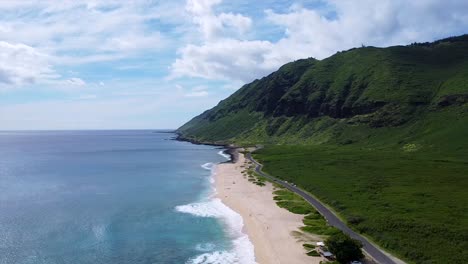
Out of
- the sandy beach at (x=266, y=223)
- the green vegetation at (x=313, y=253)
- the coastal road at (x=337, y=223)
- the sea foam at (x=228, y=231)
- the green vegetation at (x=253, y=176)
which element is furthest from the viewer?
the green vegetation at (x=253, y=176)

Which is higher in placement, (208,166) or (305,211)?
(208,166)

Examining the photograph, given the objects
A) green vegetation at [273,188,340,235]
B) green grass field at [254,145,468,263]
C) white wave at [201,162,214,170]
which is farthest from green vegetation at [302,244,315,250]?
white wave at [201,162,214,170]

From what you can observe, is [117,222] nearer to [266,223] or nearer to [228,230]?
[228,230]

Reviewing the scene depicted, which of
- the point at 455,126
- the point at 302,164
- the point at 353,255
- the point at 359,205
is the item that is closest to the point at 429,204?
the point at 359,205

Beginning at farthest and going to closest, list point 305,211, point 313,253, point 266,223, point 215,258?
point 305,211 < point 266,223 < point 215,258 < point 313,253

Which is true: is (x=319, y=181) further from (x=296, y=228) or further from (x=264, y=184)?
(x=296, y=228)

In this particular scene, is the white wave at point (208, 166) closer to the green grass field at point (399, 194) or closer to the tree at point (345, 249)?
the green grass field at point (399, 194)

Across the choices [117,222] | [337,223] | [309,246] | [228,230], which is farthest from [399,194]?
[117,222]

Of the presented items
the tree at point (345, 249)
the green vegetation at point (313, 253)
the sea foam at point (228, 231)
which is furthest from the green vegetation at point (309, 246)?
the sea foam at point (228, 231)
